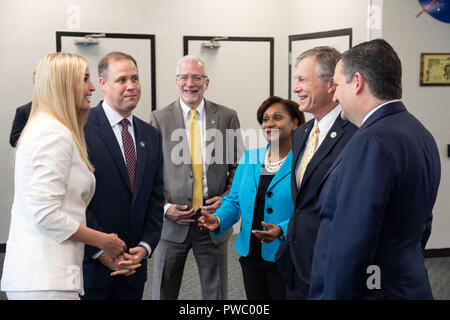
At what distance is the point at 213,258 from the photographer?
2.83 m

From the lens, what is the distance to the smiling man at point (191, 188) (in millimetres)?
2799

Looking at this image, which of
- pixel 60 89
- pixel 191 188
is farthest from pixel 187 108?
pixel 60 89

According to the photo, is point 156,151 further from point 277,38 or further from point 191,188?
point 277,38

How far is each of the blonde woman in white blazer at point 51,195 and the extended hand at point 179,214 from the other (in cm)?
103

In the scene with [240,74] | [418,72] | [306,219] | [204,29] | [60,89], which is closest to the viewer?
[60,89]

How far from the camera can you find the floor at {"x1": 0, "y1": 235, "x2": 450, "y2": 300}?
346cm

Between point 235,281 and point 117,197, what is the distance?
6.33 feet

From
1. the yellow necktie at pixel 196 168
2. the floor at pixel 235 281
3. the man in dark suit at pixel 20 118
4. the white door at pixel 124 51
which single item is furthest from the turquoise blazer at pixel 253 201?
the white door at pixel 124 51

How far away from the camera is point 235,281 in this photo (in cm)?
379

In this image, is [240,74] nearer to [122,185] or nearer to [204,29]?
[204,29]

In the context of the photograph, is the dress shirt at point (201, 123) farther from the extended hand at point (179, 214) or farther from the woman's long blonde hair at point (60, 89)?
the woman's long blonde hair at point (60, 89)

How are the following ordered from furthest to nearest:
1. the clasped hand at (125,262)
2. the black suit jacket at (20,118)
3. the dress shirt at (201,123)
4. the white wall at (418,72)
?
1. the white wall at (418,72)
2. the black suit jacket at (20,118)
3. the dress shirt at (201,123)
4. the clasped hand at (125,262)

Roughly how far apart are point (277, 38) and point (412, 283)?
4.21 metres

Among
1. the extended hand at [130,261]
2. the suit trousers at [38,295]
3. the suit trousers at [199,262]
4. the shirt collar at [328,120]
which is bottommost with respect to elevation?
the suit trousers at [199,262]
